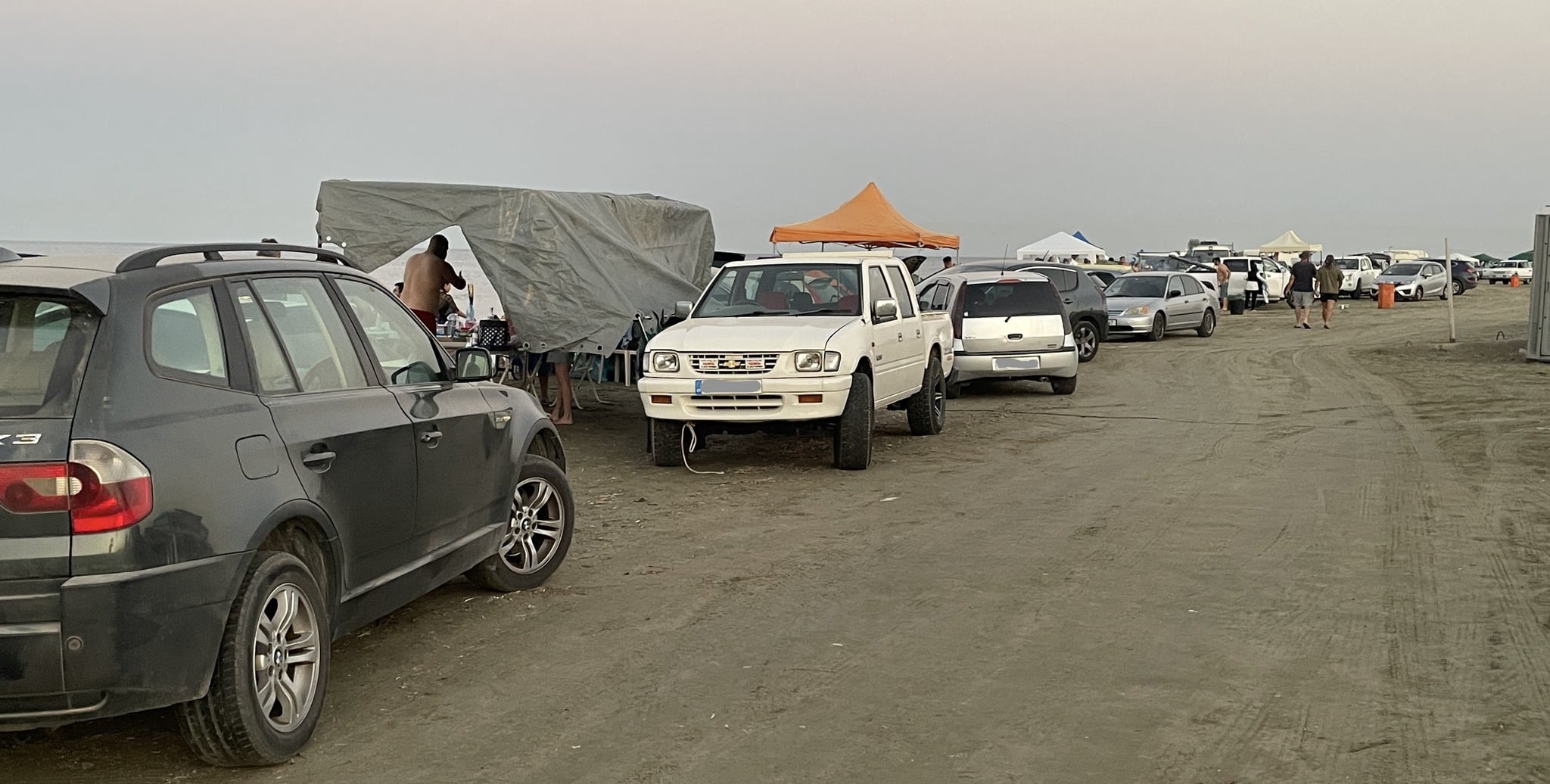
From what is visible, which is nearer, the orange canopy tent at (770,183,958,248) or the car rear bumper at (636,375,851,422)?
the car rear bumper at (636,375,851,422)

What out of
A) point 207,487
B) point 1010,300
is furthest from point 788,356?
point 1010,300

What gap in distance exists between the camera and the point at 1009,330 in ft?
60.1

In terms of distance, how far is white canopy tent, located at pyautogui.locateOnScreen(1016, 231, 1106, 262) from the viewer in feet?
156

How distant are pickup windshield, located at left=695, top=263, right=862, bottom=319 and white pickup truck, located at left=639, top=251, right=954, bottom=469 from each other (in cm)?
1

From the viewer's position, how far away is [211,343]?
479 cm

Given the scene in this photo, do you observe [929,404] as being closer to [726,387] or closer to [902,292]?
[902,292]

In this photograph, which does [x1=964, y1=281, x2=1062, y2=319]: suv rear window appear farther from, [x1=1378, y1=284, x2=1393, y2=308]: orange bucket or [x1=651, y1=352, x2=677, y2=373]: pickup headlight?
[x1=1378, y1=284, x2=1393, y2=308]: orange bucket

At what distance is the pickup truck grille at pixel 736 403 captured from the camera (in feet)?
37.2

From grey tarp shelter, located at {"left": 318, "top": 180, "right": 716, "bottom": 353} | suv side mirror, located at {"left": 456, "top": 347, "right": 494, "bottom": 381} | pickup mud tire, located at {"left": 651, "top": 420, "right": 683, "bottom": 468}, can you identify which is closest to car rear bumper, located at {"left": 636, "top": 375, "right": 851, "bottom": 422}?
pickup mud tire, located at {"left": 651, "top": 420, "right": 683, "bottom": 468}

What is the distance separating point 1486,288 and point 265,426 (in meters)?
71.2

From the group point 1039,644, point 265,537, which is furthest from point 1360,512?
point 265,537

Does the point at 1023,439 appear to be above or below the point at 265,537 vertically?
below

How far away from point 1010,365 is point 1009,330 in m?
0.45

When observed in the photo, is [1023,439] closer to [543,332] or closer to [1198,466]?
[1198,466]
